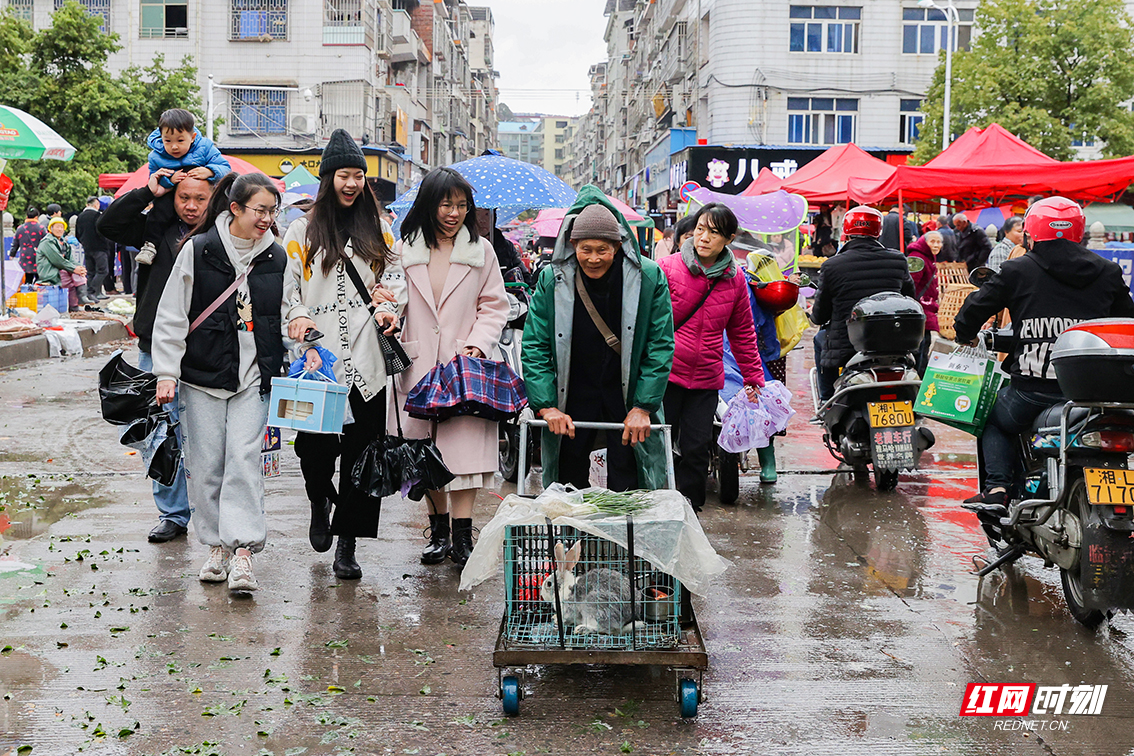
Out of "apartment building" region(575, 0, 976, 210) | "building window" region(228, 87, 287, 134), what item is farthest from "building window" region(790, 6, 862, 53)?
"building window" region(228, 87, 287, 134)

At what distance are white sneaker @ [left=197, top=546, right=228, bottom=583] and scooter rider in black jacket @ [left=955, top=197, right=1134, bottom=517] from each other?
3663 mm

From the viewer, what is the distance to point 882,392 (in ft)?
24.5

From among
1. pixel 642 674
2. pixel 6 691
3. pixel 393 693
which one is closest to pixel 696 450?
pixel 642 674

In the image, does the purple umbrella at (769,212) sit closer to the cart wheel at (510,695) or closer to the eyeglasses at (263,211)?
the eyeglasses at (263,211)

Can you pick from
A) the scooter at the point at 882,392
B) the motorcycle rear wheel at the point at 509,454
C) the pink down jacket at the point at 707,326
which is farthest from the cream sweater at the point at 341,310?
the scooter at the point at 882,392

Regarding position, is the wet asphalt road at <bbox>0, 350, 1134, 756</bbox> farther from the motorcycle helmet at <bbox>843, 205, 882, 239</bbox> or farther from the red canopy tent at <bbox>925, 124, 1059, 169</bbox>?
the red canopy tent at <bbox>925, 124, 1059, 169</bbox>

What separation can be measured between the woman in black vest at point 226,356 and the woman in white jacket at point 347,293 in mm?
166

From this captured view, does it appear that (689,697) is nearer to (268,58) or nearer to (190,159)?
(190,159)

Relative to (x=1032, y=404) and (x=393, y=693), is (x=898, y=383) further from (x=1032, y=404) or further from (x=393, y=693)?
(x=393, y=693)

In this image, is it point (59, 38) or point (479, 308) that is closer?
point (479, 308)

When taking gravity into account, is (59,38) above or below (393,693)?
above

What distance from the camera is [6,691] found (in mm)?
3963

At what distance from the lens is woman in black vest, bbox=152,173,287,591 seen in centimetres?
513

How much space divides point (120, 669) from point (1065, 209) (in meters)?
4.56
